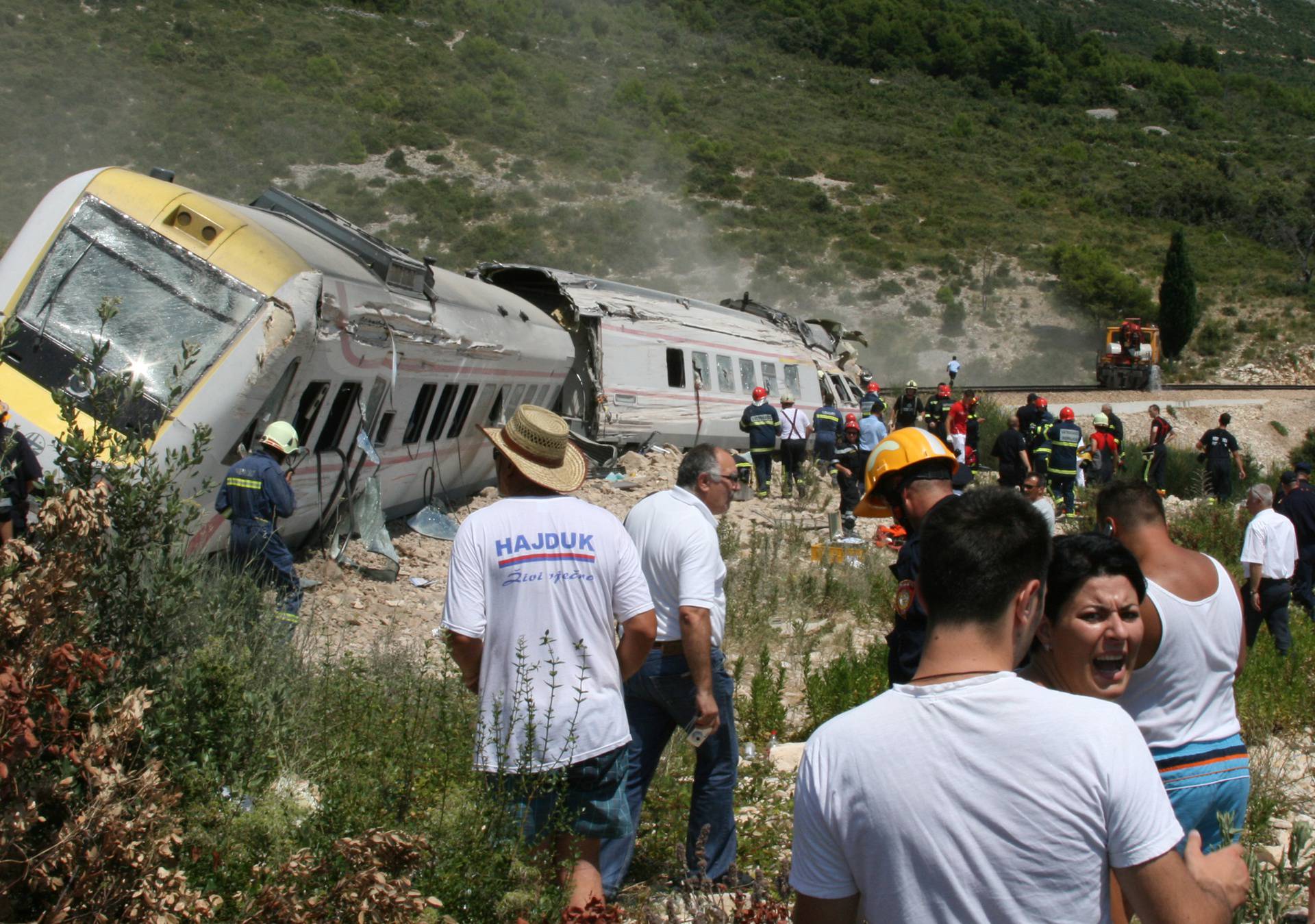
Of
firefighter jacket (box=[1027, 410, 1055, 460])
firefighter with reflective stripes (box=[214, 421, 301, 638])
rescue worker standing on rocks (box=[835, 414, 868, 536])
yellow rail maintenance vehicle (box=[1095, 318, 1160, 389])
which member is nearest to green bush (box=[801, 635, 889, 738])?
firefighter with reflective stripes (box=[214, 421, 301, 638])

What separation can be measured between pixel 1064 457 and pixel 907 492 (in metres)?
12.8

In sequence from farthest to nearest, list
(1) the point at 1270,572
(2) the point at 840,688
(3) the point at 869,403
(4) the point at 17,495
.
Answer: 1. (3) the point at 869,403
2. (1) the point at 1270,572
3. (2) the point at 840,688
4. (4) the point at 17,495

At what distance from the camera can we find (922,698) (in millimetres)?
2127

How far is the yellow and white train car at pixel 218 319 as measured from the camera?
7781 mm

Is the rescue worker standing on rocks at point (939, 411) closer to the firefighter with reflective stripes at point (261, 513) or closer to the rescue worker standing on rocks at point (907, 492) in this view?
the firefighter with reflective stripes at point (261, 513)

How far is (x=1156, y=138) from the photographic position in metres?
73.2

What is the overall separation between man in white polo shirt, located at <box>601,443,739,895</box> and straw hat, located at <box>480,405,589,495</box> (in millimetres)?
564

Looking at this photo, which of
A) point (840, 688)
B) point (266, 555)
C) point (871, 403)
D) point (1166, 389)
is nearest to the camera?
point (840, 688)

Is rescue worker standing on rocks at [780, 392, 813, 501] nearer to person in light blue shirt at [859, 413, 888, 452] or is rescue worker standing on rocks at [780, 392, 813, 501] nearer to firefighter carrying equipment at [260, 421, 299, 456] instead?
person in light blue shirt at [859, 413, 888, 452]

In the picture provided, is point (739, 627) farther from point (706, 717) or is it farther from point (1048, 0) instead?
point (1048, 0)

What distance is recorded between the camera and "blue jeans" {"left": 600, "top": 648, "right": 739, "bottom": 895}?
425cm

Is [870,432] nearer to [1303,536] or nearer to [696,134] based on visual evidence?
[1303,536]

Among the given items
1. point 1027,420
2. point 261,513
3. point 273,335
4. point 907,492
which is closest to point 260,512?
point 261,513

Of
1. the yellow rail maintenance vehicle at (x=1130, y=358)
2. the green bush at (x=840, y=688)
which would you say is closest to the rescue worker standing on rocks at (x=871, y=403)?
the green bush at (x=840, y=688)
